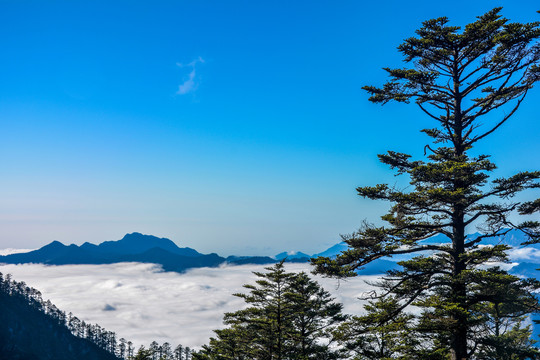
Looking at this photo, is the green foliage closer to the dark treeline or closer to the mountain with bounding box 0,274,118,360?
the dark treeline

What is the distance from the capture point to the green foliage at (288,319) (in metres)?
26.3

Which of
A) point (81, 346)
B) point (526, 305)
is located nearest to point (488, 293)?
point (526, 305)

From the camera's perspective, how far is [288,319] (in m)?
26.8

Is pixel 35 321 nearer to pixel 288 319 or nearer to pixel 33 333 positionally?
pixel 33 333

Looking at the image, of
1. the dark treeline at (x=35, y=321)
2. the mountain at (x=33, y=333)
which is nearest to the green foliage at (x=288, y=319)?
the dark treeline at (x=35, y=321)

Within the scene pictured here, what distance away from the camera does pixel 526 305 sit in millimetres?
10867

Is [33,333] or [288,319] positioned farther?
[33,333]

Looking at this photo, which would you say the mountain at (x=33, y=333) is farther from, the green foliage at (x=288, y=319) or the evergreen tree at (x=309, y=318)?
the evergreen tree at (x=309, y=318)

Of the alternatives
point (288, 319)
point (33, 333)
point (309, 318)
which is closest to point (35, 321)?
point (33, 333)

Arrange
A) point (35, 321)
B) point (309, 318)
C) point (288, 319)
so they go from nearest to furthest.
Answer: point (288, 319), point (309, 318), point (35, 321)

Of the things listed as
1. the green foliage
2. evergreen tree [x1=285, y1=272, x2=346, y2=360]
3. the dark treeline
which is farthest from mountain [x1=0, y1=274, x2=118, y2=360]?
evergreen tree [x1=285, y1=272, x2=346, y2=360]

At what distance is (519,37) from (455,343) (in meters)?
10.8

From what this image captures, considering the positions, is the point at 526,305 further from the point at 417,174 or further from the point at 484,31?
the point at 484,31

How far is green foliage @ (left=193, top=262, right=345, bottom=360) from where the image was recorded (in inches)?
1035
